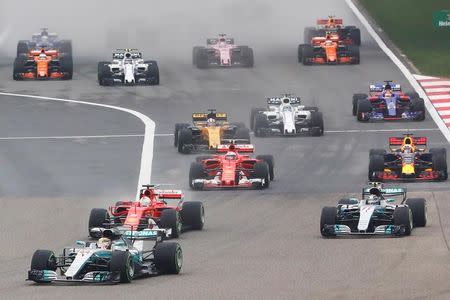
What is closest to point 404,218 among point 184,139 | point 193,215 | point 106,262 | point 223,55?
point 193,215

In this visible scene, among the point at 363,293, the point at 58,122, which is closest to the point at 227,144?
the point at 58,122

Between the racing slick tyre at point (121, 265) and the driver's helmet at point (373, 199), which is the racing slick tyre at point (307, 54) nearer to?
the driver's helmet at point (373, 199)

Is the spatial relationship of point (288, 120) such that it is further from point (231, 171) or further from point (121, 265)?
point (121, 265)

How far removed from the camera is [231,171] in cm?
5128

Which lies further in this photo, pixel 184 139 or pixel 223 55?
pixel 223 55

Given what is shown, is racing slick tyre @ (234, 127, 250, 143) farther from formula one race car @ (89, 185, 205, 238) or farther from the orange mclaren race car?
the orange mclaren race car

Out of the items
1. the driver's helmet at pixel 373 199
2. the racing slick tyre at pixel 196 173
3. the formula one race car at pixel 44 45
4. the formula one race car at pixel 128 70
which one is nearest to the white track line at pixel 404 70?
the formula one race car at pixel 128 70

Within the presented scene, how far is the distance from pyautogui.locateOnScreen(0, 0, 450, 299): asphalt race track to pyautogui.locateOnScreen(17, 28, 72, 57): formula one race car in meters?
1.08

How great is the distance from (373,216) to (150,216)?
5.16 meters

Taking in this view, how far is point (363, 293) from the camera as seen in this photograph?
34656 mm

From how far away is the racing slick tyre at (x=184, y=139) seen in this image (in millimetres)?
57219

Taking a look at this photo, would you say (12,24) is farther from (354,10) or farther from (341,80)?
(341,80)

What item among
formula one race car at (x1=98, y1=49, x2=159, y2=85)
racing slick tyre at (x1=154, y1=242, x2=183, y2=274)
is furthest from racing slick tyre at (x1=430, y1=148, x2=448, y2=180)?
formula one race car at (x1=98, y1=49, x2=159, y2=85)

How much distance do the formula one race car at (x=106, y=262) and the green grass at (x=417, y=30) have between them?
121ft
